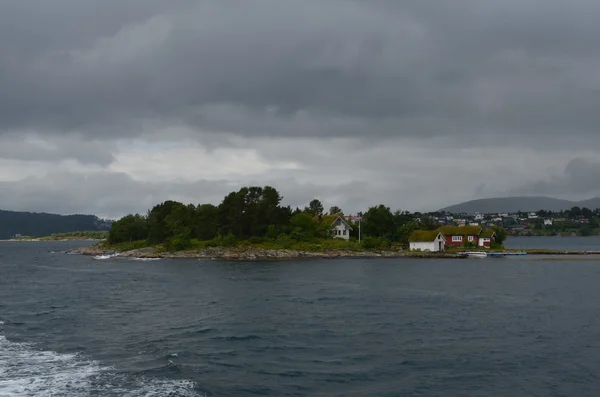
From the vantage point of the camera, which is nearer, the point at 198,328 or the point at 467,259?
the point at 198,328

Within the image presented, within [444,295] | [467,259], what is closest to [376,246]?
[467,259]

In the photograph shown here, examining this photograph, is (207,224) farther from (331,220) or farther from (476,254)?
(476,254)

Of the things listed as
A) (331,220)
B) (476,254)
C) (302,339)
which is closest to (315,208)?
(331,220)

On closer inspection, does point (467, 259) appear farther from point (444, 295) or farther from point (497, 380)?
point (497, 380)

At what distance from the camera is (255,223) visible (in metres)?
113

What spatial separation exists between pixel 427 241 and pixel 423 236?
182 centimetres

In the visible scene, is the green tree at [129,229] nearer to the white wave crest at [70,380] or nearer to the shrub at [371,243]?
the shrub at [371,243]

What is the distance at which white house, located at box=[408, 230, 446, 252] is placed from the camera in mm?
108912

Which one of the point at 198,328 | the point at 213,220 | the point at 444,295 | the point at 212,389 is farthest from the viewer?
the point at 213,220

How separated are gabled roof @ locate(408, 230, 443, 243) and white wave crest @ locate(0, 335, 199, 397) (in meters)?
89.8

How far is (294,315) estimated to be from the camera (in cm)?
3759

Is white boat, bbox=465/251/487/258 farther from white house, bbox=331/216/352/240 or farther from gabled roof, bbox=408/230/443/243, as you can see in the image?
white house, bbox=331/216/352/240

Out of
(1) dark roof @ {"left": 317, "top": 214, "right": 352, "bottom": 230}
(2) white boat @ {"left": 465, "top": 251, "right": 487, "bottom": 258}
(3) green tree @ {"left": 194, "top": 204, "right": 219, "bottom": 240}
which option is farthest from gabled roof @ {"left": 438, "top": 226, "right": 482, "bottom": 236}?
(3) green tree @ {"left": 194, "top": 204, "right": 219, "bottom": 240}

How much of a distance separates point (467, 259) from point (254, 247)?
3785cm
